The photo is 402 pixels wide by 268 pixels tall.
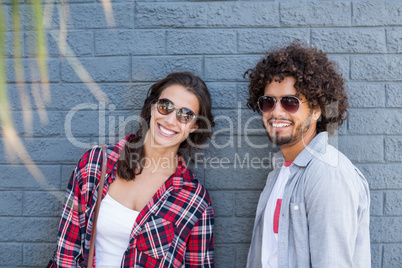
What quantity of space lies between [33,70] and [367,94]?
2.69m

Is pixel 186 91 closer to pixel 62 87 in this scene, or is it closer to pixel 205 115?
pixel 205 115

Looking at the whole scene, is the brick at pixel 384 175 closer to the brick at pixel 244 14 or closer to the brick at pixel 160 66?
the brick at pixel 244 14

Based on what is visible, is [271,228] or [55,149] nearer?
[271,228]

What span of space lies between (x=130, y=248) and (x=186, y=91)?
3.67 feet

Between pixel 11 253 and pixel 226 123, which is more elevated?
pixel 226 123

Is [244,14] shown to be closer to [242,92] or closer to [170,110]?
[242,92]

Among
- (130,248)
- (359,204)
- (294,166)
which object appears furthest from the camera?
(130,248)

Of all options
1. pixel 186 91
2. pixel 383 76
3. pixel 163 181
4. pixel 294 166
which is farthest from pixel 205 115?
pixel 383 76

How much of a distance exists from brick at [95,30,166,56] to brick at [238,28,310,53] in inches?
Result: 25.7

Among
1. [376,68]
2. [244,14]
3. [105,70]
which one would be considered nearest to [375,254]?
[376,68]

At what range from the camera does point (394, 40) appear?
263 cm

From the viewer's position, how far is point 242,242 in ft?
8.98

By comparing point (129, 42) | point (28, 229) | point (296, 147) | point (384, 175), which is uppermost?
point (129, 42)

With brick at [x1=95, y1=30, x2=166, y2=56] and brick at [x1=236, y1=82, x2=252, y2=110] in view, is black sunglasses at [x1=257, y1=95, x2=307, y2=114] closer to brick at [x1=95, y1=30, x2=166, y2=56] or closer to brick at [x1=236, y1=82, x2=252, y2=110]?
brick at [x1=236, y1=82, x2=252, y2=110]
